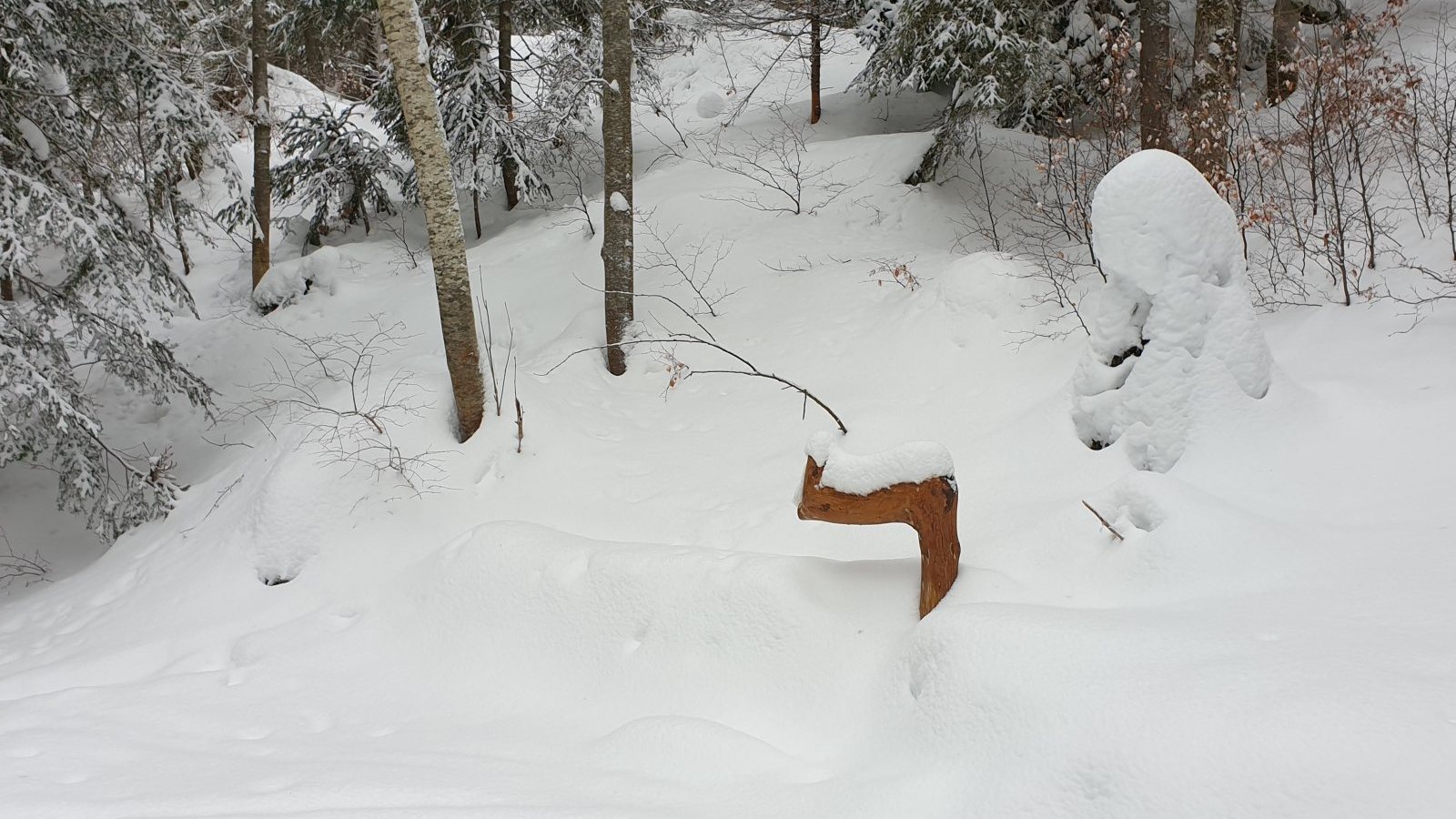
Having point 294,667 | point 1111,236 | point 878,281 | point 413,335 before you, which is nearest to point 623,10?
point 878,281

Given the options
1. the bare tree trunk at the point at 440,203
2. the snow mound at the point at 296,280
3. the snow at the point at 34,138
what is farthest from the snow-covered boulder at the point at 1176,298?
the snow mound at the point at 296,280

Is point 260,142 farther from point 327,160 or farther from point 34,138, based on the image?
point 34,138

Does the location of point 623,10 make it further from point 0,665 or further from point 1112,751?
point 1112,751

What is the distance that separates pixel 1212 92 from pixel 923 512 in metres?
5.78

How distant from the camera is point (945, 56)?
941 cm

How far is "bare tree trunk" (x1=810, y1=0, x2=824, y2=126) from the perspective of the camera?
41.2ft

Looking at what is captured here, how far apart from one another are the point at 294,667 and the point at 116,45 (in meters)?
6.81

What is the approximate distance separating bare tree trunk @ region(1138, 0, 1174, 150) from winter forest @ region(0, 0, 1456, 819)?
48mm

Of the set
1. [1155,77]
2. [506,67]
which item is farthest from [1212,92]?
[506,67]

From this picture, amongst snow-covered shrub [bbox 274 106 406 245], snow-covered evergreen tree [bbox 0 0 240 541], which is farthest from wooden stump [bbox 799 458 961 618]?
snow-covered shrub [bbox 274 106 406 245]

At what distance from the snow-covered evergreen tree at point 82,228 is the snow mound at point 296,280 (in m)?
3.05

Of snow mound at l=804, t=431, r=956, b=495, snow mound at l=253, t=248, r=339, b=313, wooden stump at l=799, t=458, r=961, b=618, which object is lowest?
snow mound at l=253, t=248, r=339, b=313

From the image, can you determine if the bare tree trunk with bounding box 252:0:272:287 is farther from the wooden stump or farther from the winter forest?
the wooden stump

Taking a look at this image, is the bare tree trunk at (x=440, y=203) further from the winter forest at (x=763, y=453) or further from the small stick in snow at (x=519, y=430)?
the small stick in snow at (x=519, y=430)
